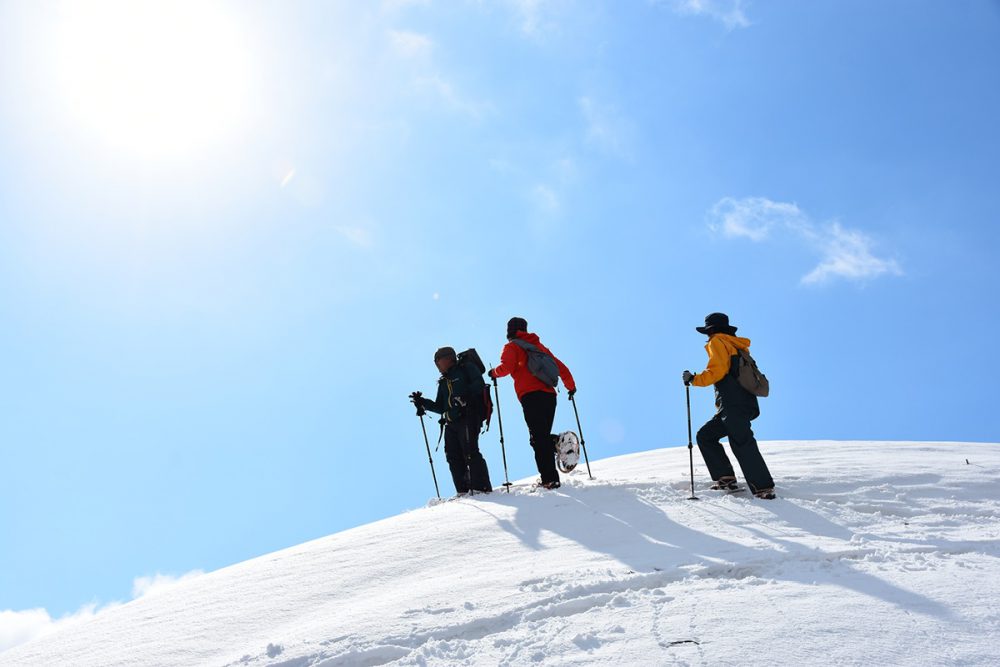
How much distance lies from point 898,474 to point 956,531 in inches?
86.1

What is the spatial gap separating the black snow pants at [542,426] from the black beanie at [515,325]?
80 centimetres

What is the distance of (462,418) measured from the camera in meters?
9.71

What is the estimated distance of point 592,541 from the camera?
5.95 m

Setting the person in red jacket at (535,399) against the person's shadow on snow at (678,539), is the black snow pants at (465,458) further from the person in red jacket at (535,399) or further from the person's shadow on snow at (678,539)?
the person's shadow on snow at (678,539)

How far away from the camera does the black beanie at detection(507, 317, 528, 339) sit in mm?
9141

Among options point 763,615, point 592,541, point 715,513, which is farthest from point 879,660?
point 715,513

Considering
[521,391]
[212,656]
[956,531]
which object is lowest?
[956,531]

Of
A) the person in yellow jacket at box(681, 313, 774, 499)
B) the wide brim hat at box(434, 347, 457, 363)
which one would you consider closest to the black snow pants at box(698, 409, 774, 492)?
the person in yellow jacket at box(681, 313, 774, 499)

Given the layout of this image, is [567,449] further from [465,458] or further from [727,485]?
[727,485]

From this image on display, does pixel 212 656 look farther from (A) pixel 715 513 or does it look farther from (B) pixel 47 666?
(A) pixel 715 513

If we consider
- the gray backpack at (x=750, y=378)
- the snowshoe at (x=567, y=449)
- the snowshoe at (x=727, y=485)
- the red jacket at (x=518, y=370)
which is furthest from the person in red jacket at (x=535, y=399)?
the gray backpack at (x=750, y=378)

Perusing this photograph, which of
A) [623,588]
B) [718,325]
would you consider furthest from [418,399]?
[623,588]

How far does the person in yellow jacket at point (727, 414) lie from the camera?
7480mm

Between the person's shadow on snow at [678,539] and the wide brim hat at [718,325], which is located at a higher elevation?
the wide brim hat at [718,325]
